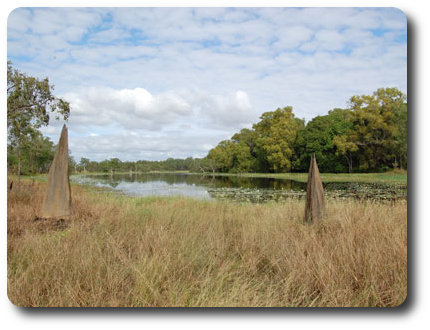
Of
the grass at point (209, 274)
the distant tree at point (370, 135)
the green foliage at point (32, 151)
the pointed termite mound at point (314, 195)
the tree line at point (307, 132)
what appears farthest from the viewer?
the green foliage at point (32, 151)

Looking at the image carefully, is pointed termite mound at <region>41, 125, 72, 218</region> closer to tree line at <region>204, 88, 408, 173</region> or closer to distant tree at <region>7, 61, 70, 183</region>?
distant tree at <region>7, 61, 70, 183</region>

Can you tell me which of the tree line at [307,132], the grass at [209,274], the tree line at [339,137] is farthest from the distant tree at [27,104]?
the tree line at [339,137]

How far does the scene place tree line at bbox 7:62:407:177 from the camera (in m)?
4.14

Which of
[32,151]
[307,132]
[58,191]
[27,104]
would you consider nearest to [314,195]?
[307,132]

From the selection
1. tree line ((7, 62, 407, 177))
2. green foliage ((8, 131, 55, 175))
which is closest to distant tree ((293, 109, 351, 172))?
tree line ((7, 62, 407, 177))

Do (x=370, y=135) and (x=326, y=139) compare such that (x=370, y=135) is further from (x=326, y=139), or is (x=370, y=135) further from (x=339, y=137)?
(x=326, y=139)

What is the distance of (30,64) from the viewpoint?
2.81 meters

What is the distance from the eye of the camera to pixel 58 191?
3.71m

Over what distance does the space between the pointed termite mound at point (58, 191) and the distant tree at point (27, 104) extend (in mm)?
1076

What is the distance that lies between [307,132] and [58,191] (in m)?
4.50

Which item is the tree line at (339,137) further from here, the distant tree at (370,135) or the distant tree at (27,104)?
the distant tree at (27,104)

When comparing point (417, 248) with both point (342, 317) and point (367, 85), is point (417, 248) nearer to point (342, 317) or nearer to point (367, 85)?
point (342, 317)

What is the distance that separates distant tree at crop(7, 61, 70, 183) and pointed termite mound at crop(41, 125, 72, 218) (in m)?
1.08

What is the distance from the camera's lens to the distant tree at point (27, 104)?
4121 mm
